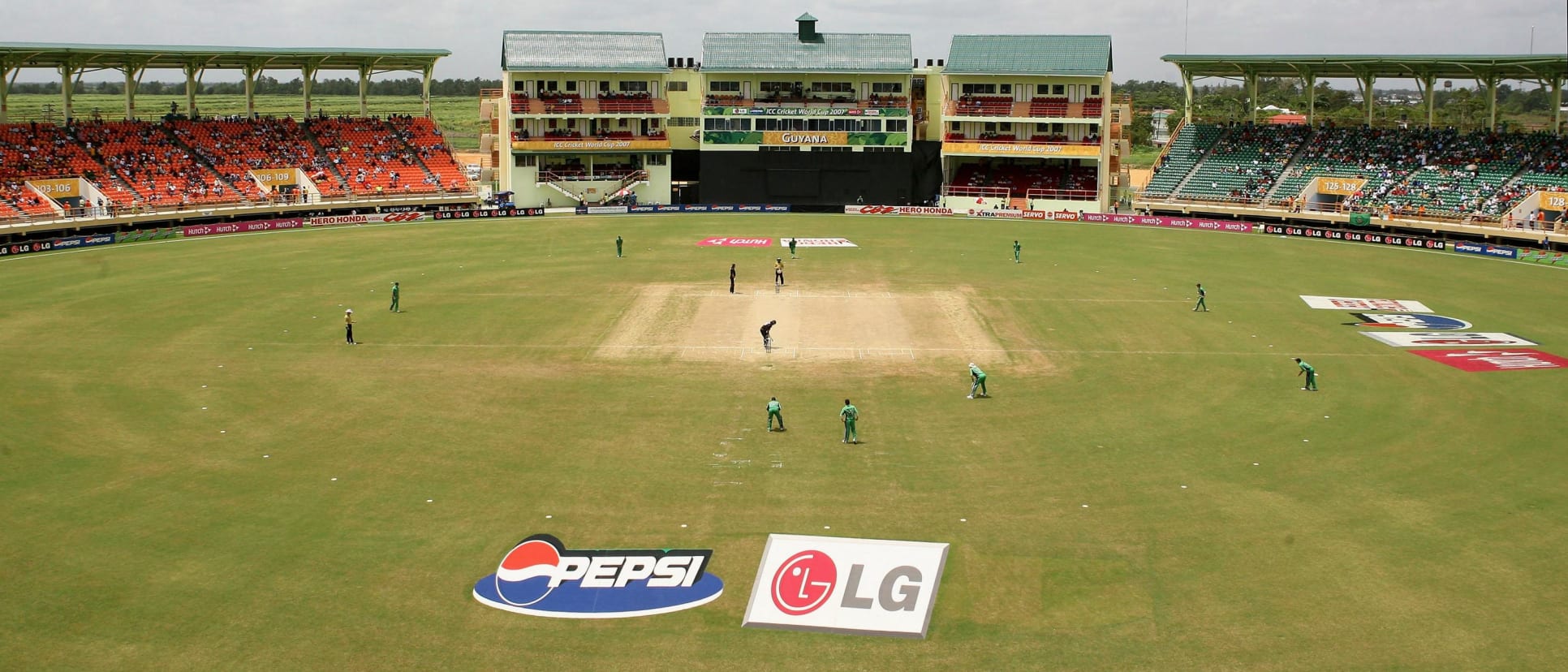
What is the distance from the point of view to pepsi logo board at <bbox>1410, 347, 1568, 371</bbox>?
40.0m

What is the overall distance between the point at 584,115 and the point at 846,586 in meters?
73.2

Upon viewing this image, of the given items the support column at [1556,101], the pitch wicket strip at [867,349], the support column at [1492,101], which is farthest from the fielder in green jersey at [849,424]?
the support column at [1492,101]

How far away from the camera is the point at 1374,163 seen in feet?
268

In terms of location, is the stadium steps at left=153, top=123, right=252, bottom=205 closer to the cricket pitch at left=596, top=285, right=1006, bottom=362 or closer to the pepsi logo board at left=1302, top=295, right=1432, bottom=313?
the cricket pitch at left=596, top=285, right=1006, bottom=362

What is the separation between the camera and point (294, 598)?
70.7 ft

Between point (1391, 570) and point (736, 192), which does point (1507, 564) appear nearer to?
point (1391, 570)

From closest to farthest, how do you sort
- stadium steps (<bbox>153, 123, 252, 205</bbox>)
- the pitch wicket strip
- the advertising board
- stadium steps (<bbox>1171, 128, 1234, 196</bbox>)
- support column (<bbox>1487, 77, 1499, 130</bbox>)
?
the pitch wicket strip
stadium steps (<bbox>153, 123, 252, 205</bbox>)
support column (<bbox>1487, 77, 1499, 130</bbox>)
the advertising board
stadium steps (<bbox>1171, 128, 1234, 196</bbox>)

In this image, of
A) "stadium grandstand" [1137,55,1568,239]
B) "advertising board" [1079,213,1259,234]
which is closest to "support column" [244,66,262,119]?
"advertising board" [1079,213,1259,234]

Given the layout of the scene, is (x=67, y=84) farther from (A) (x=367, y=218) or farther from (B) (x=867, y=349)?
(B) (x=867, y=349)

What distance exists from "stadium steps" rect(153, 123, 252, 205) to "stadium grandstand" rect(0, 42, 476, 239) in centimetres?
11

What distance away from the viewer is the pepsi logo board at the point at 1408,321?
154ft

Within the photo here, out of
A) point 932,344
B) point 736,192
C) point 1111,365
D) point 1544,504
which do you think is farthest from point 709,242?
point 1544,504

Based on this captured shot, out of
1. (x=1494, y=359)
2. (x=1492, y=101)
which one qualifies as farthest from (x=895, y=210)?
(x=1494, y=359)

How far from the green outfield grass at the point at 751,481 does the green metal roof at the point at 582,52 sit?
1685 inches
